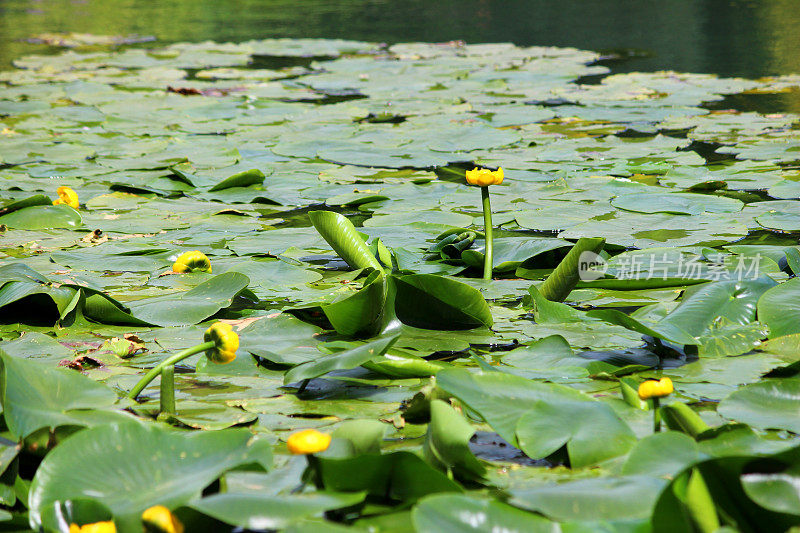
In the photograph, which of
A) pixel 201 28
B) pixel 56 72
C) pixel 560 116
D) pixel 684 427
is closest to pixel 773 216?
pixel 684 427

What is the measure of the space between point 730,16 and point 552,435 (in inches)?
319

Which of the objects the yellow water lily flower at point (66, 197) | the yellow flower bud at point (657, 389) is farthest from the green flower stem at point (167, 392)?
the yellow water lily flower at point (66, 197)

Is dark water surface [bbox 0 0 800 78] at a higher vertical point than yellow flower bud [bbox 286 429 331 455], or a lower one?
higher


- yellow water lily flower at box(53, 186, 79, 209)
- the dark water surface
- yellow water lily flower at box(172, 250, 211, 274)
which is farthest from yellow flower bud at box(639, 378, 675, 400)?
the dark water surface

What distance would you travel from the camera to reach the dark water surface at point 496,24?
19.8ft

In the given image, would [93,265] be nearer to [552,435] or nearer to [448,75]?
[552,435]

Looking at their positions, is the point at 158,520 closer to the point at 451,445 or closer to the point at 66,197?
the point at 451,445

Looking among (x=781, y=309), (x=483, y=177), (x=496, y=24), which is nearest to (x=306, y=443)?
(x=483, y=177)

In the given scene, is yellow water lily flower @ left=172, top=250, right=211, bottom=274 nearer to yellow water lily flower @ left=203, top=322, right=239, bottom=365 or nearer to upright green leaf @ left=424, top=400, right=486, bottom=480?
yellow water lily flower @ left=203, top=322, right=239, bottom=365

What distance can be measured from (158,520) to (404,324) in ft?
2.82

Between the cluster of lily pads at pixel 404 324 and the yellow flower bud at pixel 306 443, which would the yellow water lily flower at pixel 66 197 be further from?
the yellow flower bud at pixel 306 443

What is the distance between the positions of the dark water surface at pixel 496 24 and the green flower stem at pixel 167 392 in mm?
4769

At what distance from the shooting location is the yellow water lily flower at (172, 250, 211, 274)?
192cm

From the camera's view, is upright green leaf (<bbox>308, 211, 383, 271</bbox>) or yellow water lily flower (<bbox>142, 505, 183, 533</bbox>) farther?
upright green leaf (<bbox>308, 211, 383, 271</bbox>)
